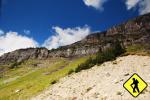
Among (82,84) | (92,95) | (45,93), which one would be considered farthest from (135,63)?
(45,93)

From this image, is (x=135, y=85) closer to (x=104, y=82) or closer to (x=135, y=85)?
(x=135, y=85)

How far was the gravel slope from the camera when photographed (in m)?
39.9

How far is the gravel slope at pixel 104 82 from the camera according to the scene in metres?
39.9

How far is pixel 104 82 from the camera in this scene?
46438mm

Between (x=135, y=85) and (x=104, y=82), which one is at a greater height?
(x=135, y=85)

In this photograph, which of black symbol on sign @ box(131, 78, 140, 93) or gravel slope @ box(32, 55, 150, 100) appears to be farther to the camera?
gravel slope @ box(32, 55, 150, 100)

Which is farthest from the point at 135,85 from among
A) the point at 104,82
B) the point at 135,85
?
the point at 104,82

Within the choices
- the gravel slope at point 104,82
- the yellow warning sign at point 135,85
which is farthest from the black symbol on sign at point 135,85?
the gravel slope at point 104,82

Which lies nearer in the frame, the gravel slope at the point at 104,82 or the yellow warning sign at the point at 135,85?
the yellow warning sign at the point at 135,85

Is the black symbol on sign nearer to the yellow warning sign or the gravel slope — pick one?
the yellow warning sign

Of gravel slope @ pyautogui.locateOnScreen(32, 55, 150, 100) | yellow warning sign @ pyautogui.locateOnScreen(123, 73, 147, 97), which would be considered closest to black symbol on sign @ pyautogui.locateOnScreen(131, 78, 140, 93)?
yellow warning sign @ pyautogui.locateOnScreen(123, 73, 147, 97)

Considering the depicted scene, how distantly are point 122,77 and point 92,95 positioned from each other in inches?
262

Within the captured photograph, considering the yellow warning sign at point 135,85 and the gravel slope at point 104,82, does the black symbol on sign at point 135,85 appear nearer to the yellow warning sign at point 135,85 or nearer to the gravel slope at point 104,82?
the yellow warning sign at point 135,85

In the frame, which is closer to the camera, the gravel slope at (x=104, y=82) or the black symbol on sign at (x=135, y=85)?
the black symbol on sign at (x=135, y=85)
